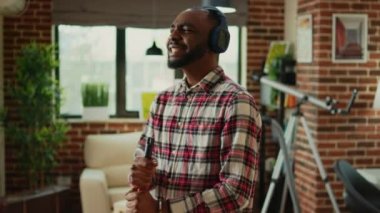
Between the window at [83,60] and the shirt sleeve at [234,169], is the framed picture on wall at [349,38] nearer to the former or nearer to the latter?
the window at [83,60]

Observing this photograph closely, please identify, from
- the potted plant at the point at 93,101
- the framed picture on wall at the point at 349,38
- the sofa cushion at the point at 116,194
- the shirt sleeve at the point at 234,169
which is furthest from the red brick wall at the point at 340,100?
the shirt sleeve at the point at 234,169

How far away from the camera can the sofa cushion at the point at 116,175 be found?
552cm

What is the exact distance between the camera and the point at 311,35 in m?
4.84

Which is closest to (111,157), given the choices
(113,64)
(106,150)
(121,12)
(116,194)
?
(106,150)

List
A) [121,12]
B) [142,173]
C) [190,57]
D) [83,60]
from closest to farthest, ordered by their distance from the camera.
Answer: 1. [142,173]
2. [190,57]
3. [121,12]
4. [83,60]

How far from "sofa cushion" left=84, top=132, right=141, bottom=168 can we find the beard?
4.01m

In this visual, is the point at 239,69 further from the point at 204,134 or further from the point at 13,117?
the point at 204,134

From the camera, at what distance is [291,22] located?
6.05 metres

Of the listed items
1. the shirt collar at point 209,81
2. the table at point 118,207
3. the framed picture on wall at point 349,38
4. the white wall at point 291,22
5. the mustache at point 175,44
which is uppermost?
the white wall at point 291,22

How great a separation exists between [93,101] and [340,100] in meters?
2.59

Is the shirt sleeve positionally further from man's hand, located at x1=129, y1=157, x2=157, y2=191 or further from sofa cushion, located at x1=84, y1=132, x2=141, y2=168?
sofa cushion, located at x1=84, y1=132, x2=141, y2=168

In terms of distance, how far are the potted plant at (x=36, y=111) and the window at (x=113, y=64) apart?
74 cm

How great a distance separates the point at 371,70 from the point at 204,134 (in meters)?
3.61

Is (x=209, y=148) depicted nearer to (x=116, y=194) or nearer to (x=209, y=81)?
(x=209, y=81)
